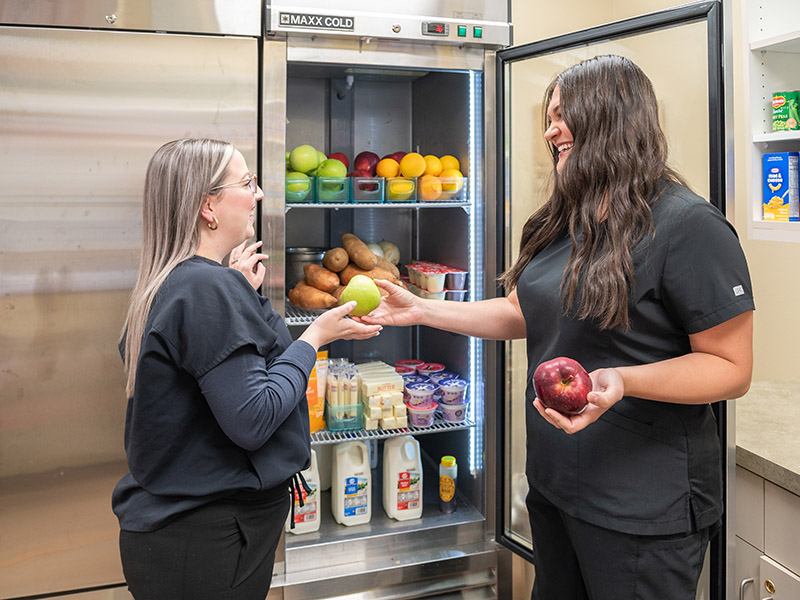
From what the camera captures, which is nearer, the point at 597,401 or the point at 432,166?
the point at 597,401

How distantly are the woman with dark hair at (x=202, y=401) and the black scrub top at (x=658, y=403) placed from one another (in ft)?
1.85

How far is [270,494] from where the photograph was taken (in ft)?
4.79

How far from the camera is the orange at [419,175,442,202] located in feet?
7.57

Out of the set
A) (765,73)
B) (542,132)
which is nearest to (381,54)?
(542,132)

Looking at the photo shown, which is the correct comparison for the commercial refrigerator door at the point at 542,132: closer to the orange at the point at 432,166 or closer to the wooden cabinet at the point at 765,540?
the wooden cabinet at the point at 765,540

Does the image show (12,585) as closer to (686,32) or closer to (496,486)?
(496,486)

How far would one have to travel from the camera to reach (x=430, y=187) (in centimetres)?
231

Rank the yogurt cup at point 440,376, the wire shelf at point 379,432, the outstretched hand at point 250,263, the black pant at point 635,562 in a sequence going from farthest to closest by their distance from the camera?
the yogurt cup at point 440,376 → the wire shelf at point 379,432 → the outstretched hand at point 250,263 → the black pant at point 635,562

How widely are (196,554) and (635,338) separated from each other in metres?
0.96

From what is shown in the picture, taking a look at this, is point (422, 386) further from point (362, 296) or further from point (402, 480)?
point (362, 296)

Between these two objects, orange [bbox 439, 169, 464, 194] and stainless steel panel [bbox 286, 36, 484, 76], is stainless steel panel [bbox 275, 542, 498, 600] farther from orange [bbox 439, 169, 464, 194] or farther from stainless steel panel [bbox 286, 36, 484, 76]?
stainless steel panel [bbox 286, 36, 484, 76]

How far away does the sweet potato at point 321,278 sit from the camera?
231 centimetres

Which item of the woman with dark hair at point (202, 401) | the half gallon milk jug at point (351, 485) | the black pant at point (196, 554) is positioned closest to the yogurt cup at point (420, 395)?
the half gallon milk jug at point (351, 485)

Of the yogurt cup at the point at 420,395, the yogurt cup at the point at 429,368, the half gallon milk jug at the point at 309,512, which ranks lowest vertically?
the half gallon milk jug at the point at 309,512
